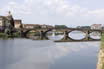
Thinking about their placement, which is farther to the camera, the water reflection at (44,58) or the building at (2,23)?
the building at (2,23)

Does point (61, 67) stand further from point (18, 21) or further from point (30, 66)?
point (18, 21)

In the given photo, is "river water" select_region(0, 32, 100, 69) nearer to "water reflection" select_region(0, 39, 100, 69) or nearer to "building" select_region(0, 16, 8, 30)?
"water reflection" select_region(0, 39, 100, 69)

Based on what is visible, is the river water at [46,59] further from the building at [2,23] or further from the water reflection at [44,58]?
the building at [2,23]

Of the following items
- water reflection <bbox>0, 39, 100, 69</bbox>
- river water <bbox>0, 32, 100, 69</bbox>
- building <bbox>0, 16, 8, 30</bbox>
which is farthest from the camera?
building <bbox>0, 16, 8, 30</bbox>

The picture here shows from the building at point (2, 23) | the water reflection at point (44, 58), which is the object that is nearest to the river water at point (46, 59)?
the water reflection at point (44, 58)

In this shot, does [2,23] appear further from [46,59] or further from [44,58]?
[46,59]

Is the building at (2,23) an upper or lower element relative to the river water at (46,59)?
upper

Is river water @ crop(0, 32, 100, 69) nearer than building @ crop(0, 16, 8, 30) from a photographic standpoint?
Yes

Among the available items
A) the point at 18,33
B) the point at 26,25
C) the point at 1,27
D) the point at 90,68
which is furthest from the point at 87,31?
the point at 26,25

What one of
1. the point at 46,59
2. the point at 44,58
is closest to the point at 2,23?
the point at 44,58

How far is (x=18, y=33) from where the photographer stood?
217 ft

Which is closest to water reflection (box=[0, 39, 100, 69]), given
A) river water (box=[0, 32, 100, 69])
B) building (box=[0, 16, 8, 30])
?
river water (box=[0, 32, 100, 69])

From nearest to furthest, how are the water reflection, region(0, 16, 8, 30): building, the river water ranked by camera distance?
the river water
the water reflection
region(0, 16, 8, 30): building

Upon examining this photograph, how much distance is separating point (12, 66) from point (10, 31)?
4795cm
